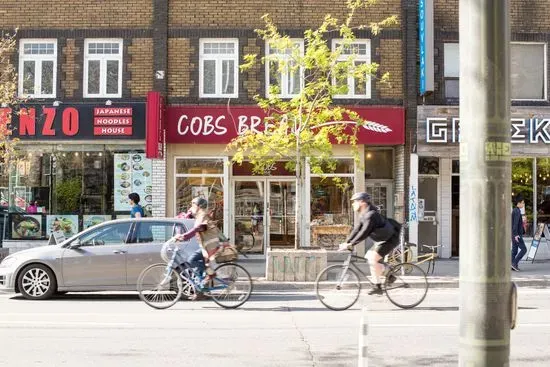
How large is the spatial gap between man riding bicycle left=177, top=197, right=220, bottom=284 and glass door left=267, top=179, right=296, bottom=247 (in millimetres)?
7393

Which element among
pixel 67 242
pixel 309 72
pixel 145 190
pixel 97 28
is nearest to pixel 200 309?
pixel 67 242

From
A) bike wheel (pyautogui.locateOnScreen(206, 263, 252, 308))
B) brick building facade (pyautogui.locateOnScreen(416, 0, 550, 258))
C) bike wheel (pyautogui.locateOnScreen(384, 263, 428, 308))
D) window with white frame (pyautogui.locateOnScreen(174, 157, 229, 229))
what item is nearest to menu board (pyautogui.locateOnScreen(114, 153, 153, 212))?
window with white frame (pyautogui.locateOnScreen(174, 157, 229, 229))

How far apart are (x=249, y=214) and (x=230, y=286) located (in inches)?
→ 293

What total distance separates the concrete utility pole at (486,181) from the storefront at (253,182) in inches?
550

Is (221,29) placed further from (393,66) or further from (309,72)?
(393,66)

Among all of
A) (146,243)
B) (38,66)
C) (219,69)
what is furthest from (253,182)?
(146,243)

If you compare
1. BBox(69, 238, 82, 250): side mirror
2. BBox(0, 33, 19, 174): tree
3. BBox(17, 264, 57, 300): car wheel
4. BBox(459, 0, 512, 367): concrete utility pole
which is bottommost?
BBox(17, 264, 57, 300): car wheel

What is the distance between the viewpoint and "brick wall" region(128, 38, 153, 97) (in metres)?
17.1

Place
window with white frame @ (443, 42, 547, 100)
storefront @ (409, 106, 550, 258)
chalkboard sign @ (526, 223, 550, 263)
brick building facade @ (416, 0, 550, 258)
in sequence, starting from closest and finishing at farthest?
chalkboard sign @ (526, 223, 550, 263) < storefront @ (409, 106, 550, 258) < brick building facade @ (416, 0, 550, 258) < window with white frame @ (443, 42, 547, 100)

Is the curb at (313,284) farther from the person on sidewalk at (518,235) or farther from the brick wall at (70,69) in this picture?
the brick wall at (70,69)

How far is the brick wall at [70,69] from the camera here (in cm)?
1714

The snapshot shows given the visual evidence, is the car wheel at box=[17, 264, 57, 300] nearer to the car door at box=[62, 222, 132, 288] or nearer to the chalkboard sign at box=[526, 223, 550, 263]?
the car door at box=[62, 222, 132, 288]

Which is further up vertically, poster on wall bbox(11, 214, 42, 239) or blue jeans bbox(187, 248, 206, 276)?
poster on wall bbox(11, 214, 42, 239)

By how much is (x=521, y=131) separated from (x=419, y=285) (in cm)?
835
